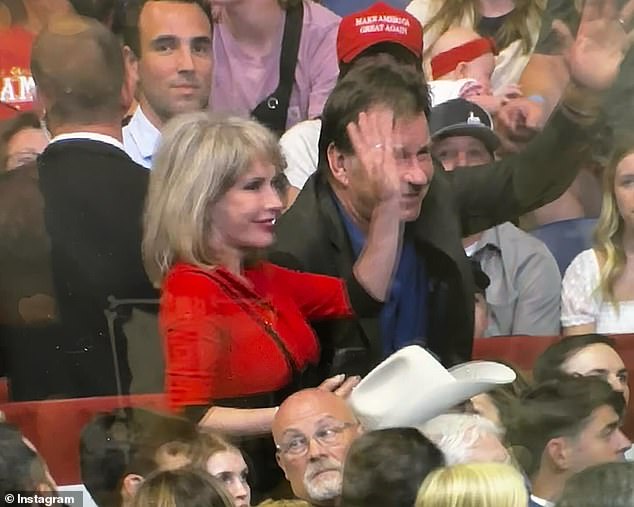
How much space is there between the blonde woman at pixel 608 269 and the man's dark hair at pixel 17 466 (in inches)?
38.5

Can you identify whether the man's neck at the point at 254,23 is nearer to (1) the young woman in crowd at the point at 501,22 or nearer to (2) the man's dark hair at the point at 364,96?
(2) the man's dark hair at the point at 364,96

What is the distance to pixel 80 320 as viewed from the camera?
273cm

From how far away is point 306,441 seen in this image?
8.89 feet

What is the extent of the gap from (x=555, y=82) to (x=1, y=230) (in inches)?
40.2

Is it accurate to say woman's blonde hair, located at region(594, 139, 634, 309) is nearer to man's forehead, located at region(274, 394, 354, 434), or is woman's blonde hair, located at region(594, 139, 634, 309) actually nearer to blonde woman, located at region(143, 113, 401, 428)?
blonde woman, located at region(143, 113, 401, 428)

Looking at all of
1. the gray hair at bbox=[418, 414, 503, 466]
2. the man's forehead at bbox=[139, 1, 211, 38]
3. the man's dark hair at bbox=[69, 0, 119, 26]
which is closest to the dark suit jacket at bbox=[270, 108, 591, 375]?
the gray hair at bbox=[418, 414, 503, 466]

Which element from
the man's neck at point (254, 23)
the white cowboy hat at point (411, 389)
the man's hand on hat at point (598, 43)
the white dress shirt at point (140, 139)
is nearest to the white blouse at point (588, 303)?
the white cowboy hat at point (411, 389)

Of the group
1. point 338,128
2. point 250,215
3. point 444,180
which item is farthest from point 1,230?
point 444,180

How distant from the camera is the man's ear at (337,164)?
275cm

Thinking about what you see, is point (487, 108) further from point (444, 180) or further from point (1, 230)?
point (1, 230)

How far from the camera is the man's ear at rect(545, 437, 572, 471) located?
2818 mm

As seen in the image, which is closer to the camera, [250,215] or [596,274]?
[250,215]

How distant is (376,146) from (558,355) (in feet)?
1.69

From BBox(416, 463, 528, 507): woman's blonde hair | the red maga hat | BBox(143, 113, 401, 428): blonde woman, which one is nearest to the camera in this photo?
BBox(416, 463, 528, 507): woman's blonde hair
